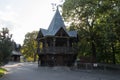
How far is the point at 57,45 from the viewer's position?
5275 cm

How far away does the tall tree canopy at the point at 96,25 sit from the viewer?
3338cm

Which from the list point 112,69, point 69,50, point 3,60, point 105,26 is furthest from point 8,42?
point 69,50

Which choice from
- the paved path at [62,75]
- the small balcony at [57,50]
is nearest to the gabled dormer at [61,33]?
the small balcony at [57,50]

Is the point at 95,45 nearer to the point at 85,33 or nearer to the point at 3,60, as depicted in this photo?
the point at 85,33

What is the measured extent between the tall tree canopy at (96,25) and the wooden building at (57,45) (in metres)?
2.16

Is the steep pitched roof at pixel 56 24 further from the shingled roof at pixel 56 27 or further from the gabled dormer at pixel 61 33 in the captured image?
the gabled dormer at pixel 61 33

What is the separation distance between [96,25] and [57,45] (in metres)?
11.8

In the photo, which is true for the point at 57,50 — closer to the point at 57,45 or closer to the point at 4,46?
the point at 57,45

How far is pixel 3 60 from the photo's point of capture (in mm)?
31422

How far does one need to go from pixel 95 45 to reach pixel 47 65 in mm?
10253

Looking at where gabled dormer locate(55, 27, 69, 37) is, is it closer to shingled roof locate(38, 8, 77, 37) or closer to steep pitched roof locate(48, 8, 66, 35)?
shingled roof locate(38, 8, 77, 37)

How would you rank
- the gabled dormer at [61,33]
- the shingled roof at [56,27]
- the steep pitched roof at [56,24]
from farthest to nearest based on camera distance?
the steep pitched roof at [56,24], the shingled roof at [56,27], the gabled dormer at [61,33]

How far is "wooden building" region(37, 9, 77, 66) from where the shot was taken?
49.2 metres

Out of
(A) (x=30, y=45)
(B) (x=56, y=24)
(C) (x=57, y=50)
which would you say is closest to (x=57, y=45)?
(C) (x=57, y=50)
